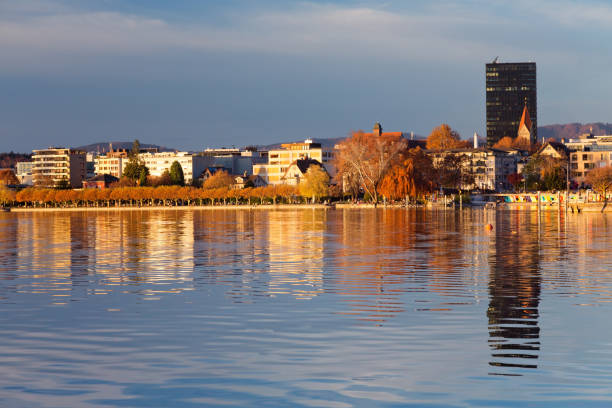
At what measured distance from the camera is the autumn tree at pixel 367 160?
130750mm

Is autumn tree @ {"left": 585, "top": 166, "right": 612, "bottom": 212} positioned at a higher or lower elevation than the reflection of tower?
higher

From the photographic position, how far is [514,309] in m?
18.2

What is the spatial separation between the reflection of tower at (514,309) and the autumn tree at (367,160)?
95873mm

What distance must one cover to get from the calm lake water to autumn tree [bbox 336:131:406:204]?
326 feet

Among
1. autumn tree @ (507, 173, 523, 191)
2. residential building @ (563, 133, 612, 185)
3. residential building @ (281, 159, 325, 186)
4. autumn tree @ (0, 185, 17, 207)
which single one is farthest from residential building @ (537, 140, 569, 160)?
autumn tree @ (0, 185, 17, 207)

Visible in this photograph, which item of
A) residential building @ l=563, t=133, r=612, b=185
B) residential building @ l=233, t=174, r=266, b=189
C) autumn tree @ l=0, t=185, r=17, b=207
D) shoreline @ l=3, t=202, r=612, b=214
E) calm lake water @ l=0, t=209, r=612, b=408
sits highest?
residential building @ l=563, t=133, r=612, b=185

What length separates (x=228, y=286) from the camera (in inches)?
937

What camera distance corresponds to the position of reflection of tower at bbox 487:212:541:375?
44.3 ft

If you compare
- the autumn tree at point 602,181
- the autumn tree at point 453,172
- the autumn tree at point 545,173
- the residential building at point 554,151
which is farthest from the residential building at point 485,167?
the autumn tree at point 602,181

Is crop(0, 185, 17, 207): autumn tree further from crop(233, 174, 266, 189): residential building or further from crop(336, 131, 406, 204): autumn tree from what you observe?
crop(336, 131, 406, 204): autumn tree

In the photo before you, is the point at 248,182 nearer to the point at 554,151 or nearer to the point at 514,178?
the point at 514,178

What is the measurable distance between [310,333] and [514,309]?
514cm

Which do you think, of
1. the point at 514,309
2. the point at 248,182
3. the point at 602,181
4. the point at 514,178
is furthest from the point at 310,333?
the point at 248,182

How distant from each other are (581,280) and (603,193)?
307 feet
